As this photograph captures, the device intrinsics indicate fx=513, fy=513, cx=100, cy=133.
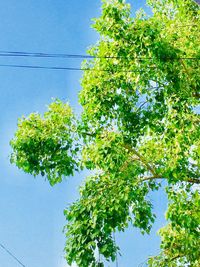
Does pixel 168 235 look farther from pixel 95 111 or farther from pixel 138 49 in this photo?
pixel 138 49

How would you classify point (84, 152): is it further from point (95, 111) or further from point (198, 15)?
point (198, 15)

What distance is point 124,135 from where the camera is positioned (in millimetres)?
9055

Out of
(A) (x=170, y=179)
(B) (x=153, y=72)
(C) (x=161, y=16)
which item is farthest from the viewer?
(C) (x=161, y=16)

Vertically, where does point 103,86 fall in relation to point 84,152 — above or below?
above

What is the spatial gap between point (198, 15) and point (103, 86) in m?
3.35

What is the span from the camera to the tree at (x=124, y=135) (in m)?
8.27

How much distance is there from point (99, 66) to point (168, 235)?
399 centimetres

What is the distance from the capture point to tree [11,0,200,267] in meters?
8.27

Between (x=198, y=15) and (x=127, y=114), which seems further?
(x=198, y=15)

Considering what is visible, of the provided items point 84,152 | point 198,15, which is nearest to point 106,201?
point 84,152

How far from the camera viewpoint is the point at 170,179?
8203 millimetres

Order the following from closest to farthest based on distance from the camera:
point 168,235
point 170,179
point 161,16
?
point 170,179, point 168,235, point 161,16

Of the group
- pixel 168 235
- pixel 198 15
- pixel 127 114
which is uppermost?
pixel 198 15

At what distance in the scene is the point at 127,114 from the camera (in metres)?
9.06
